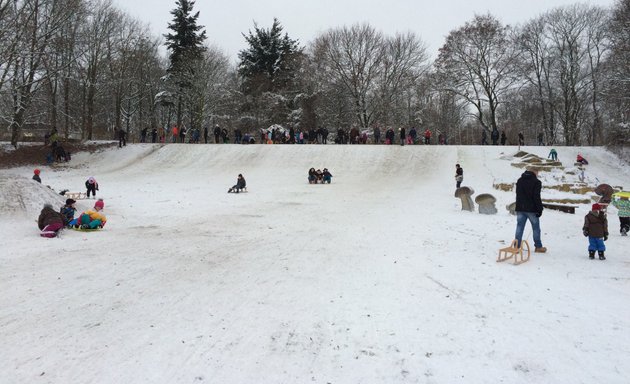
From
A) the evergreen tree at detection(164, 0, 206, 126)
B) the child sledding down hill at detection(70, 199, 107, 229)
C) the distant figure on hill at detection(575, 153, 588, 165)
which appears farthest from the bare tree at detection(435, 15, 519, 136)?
the child sledding down hill at detection(70, 199, 107, 229)

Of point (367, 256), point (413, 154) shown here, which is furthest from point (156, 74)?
point (367, 256)

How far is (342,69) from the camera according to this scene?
4788 centimetres

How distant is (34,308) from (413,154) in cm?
2858

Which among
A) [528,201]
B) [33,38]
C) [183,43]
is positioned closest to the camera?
[528,201]

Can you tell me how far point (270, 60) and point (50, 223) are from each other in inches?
1608

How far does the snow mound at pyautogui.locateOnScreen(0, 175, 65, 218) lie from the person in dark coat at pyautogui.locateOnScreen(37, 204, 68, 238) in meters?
→ 1.87

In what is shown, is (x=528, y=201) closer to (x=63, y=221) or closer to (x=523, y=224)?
(x=523, y=224)

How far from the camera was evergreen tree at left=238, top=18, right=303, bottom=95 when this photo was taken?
46.1 metres

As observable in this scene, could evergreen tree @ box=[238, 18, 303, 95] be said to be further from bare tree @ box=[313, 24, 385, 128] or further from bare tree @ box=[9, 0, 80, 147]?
bare tree @ box=[9, 0, 80, 147]

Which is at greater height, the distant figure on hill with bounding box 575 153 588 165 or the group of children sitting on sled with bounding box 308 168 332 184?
the distant figure on hill with bounding box 575 153 588 165

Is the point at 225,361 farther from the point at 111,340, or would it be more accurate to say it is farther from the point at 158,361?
the point at 111,340

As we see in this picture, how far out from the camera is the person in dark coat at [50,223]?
9.56 meters

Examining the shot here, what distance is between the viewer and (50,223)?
9711 millimetres

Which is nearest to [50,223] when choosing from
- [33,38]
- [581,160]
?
[33,38]
